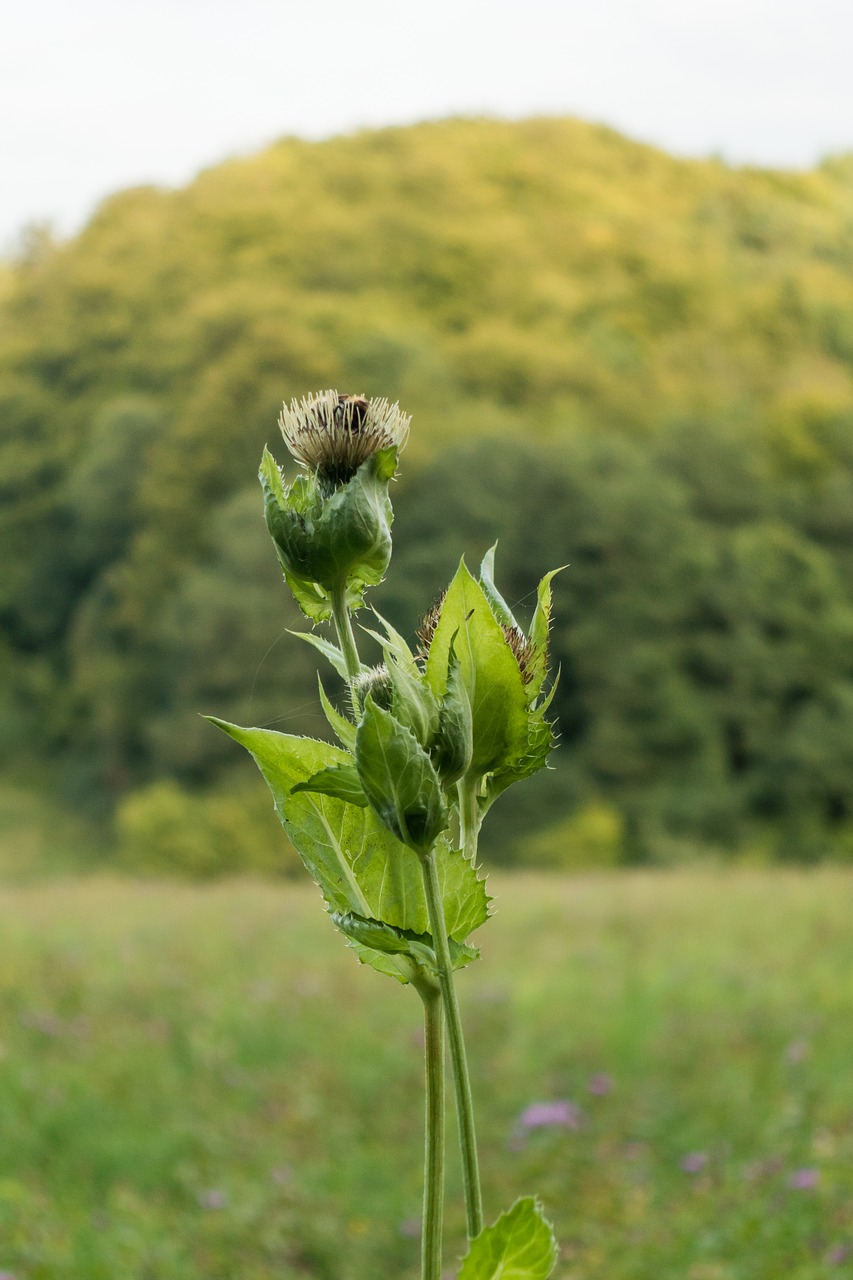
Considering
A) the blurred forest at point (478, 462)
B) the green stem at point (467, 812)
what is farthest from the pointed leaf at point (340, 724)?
the blurred forest at point (478, 462)

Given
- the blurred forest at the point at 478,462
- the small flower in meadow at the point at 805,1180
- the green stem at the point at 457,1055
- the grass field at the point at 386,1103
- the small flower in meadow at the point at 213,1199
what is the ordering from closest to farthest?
the green stem at the point at 457,1055, the small flower in meadow at the point at 805,1180, the grass field at the point at 386,1103, the small flower in meadow at the point at 213,1199, the blurred forest at the point at 478,462

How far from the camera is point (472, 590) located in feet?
3.30

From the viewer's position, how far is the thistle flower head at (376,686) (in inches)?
38.7

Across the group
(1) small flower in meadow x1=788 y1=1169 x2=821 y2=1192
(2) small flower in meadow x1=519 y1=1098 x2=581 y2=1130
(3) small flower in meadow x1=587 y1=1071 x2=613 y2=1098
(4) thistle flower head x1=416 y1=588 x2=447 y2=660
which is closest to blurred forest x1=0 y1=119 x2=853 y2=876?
(3) small flower in meadow x1=587 y1=1071 x2=613 y2=1098

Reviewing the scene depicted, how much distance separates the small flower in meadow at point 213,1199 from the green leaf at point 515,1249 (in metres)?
3.93

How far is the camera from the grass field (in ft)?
13.9

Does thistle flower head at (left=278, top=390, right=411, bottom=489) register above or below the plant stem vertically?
above

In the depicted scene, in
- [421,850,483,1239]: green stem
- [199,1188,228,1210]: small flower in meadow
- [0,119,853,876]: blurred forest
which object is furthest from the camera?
[0,119,853,876]: blurred forest

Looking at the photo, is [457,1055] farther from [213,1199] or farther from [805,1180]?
[213,1199]

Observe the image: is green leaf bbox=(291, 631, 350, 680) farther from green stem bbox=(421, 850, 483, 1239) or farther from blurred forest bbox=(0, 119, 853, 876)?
blurred forest bbox=(0, 119, 853, 876)

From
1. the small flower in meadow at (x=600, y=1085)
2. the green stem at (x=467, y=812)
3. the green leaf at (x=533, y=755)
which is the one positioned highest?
the green leaf at (x=533, y=755)

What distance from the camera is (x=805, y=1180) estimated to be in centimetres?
402

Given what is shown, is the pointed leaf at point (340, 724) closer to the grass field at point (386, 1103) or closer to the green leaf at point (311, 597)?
the green leaf at point (311, 597)

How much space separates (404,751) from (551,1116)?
421 cm
